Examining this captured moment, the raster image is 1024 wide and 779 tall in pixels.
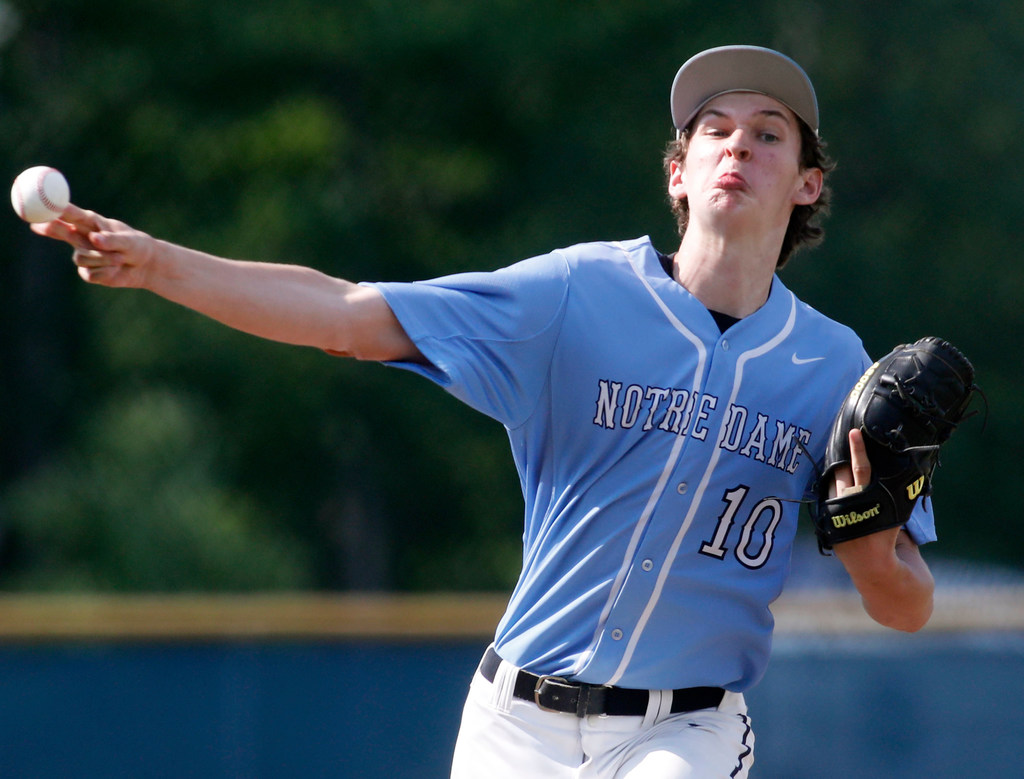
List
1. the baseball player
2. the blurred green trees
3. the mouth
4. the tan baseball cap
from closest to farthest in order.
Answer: the baseball player < the mouth < the tan baseball cap < the blurred green trees

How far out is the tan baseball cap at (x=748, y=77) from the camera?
2984 mm

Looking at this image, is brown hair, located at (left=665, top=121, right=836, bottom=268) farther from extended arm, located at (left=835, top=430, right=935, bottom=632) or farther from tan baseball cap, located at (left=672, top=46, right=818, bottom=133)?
extended arm, located at (left=835, top=430, right=935, bottom=632)

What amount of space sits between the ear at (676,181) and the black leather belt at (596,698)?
47.0 inches

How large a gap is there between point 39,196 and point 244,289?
394 millimetres

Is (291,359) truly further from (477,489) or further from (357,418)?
(477,489)

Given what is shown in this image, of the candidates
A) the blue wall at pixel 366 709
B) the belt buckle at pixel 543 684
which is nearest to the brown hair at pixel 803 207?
the belt buckle at pixel 543 684

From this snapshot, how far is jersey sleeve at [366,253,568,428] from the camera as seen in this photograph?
259 cm

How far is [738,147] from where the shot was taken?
2916mm

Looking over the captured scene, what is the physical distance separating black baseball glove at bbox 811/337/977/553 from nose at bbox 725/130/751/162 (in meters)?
0.55

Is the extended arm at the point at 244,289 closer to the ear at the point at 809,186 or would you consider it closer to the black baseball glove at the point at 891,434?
the black baseball glove at the point at 891,434

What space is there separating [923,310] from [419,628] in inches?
418

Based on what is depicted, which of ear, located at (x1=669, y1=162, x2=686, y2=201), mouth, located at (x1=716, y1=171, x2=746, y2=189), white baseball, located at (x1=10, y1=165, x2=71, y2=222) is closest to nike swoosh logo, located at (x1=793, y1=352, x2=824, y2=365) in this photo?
mouth, located at (x1=716, y1=171, x2=746, y2=189)

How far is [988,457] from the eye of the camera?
A: 15.7 metres

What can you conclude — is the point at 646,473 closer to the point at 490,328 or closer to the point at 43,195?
the point at 490,328
